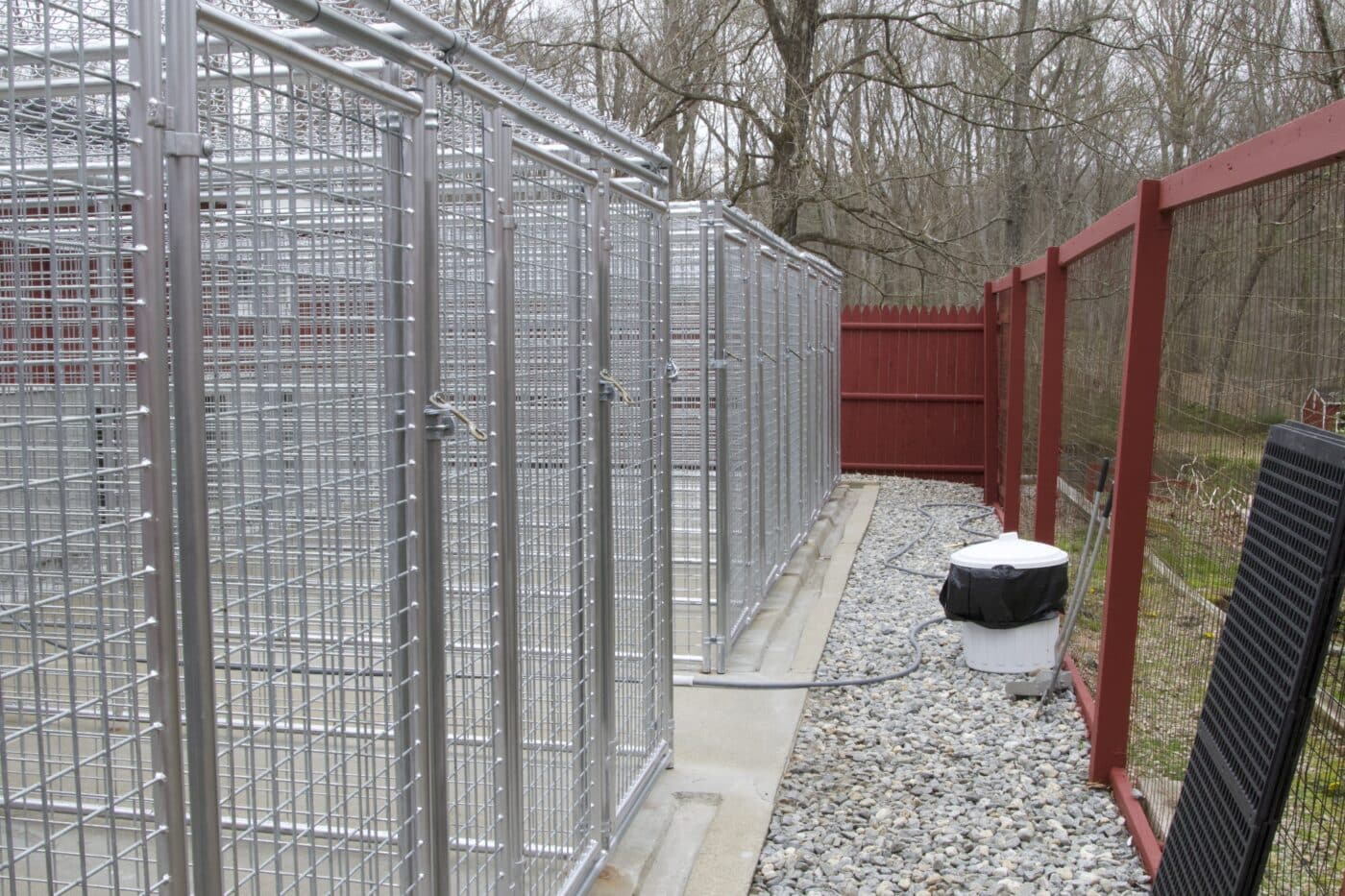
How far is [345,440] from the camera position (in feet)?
7.79

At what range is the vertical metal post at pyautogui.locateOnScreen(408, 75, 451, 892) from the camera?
2.39 m

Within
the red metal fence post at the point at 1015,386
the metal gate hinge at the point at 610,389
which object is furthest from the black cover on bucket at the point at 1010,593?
the red metal fence post at the point at 1015,386

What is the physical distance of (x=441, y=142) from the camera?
3.01 m

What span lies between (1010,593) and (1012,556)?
0.63 feet

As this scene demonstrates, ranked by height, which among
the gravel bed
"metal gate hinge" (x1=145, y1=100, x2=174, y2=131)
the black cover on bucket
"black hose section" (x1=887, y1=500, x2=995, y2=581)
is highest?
"metal gate hinge" (x1=145, y1=100, x2=174, y2=131)

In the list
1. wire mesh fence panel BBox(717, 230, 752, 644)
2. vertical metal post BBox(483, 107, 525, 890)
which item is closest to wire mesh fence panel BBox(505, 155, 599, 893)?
vertical metal post BBox(483, 107, 525, 890)

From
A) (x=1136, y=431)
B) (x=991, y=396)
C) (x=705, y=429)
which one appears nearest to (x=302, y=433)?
(x=1136, y=431)

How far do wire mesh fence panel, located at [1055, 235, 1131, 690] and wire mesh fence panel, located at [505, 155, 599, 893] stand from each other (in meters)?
2.55

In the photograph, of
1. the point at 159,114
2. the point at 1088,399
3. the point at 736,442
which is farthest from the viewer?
the point at 736,442

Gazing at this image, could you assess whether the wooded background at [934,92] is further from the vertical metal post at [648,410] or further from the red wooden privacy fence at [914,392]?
the vertical metal post at [648,410]

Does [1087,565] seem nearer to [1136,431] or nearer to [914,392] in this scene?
[1136,431]

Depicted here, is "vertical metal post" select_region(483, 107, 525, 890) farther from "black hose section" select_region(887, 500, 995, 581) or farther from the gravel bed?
"black hose section" select_region(887, 500, 995, 581)

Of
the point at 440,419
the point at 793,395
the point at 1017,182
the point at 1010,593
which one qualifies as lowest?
the point at 1010,593

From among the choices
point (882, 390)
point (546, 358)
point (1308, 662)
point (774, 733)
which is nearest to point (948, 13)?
point (882, 390)
